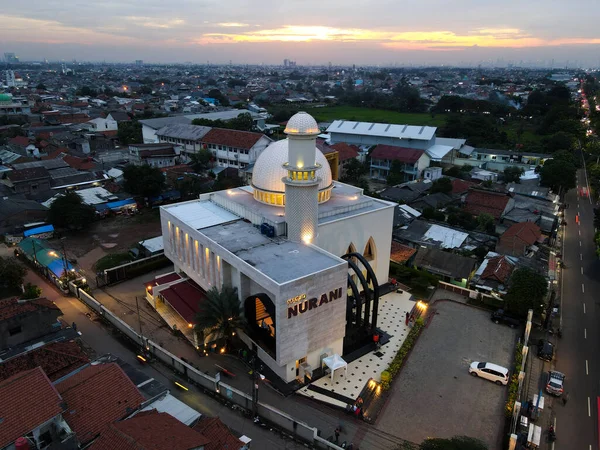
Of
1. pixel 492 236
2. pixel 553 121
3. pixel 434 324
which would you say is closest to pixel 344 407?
pixel 434 324

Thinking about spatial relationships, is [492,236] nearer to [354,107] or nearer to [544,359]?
A: [544,359]

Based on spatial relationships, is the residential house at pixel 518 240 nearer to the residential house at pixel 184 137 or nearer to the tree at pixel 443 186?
the tree at pixel 443 186

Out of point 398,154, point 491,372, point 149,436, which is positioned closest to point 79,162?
point 398,154

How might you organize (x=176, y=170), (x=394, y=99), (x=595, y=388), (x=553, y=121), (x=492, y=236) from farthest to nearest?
1. (x=394, y=99)
2. (x=553, y=121)
3. (x=176, y=170)
4. (x=492, y=236)
5. (x=595, y=388)

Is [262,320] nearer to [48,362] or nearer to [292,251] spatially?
[292,251]

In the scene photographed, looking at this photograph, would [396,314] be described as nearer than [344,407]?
No

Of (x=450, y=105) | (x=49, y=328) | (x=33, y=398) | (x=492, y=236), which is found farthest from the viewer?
(x=450, y=105)
